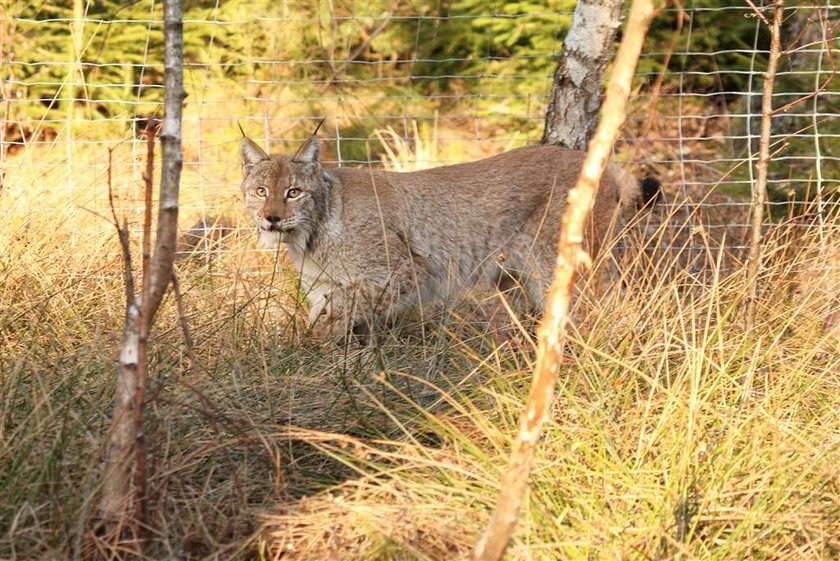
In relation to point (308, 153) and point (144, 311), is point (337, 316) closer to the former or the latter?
point (308, 153)

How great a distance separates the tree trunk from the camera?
579 centimetres

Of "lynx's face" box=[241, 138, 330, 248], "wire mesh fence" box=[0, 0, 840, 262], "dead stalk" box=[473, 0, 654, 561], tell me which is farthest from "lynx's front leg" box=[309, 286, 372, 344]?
"wire mesh fence" box=[0, 0, 840, 262]

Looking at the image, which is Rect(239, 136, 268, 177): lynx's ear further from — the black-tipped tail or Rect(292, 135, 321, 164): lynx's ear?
the black-tipped tail

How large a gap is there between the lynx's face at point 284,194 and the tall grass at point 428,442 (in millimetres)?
1019

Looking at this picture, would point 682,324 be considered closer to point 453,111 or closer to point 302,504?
point 302,504

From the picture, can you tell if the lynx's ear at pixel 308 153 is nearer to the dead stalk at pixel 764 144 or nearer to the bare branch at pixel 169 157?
the dead stalk at pixel 764 144

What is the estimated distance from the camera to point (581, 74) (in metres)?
5.91

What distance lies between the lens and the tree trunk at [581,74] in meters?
5.79

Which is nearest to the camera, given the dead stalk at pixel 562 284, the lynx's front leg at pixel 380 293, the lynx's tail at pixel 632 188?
the dead stalk at pixel 562 284

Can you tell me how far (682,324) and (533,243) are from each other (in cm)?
157

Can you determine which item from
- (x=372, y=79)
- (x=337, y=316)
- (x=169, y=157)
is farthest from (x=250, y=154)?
(x=372, y=79)

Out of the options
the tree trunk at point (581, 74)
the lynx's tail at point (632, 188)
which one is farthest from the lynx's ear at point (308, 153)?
the lynx's tail at point (632, 188)

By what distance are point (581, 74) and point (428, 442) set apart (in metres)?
3.01

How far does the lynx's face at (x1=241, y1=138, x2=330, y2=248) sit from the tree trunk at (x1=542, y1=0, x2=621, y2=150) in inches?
56.6
